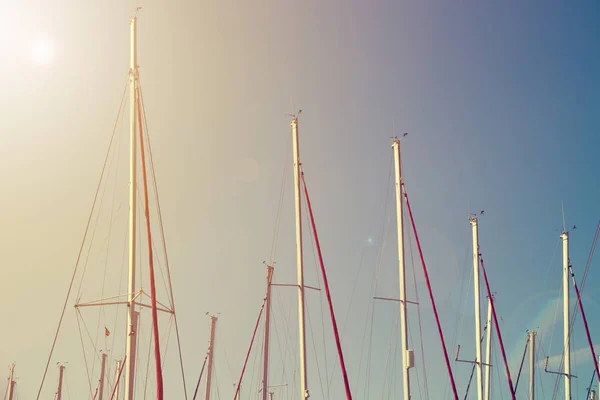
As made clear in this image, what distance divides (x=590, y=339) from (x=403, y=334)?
58.5ft

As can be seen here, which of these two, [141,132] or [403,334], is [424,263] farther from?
[141,132]

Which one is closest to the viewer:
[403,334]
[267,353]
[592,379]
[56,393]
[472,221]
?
[403,334]

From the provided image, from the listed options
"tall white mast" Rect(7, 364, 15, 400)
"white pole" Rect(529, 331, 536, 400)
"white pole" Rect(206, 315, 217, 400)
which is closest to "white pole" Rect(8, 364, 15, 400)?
"tall white mast" Rect(7, 364, 15, 400)

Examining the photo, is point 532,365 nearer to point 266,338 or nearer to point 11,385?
point 266,338

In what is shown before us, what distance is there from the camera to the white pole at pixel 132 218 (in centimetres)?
2480

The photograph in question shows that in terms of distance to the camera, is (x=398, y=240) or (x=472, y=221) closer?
(x=398, y=240)

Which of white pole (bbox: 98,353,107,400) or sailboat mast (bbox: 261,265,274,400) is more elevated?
sailboat mast (bbox: 261,265,274,400)

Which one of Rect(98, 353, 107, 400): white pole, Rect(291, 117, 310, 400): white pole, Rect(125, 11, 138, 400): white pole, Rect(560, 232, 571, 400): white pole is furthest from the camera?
Rect(98, 353, 107, 400): white pole

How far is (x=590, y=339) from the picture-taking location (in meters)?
45.8

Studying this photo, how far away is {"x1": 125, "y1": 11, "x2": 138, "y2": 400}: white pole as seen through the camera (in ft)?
81.4

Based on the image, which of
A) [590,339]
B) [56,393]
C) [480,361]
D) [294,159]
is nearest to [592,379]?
[590,339]

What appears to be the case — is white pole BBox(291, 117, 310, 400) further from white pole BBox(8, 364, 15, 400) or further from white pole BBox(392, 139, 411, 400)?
white pole BBox(8, 364, 15, 400)

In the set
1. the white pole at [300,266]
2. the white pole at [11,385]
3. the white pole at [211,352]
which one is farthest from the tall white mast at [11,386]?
the white pole at [300,266]

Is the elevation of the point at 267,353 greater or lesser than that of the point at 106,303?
lesser
